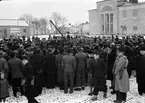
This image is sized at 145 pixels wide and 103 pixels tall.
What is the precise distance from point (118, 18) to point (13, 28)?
93.8 ft

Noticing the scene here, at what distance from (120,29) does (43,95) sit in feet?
165

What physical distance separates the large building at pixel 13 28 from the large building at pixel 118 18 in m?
19.8

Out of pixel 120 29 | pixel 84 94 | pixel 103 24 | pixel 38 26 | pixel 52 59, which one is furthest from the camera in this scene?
pixel 38 26

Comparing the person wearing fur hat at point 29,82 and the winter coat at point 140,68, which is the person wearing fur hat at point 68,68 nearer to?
the person wearing fur hat at point 29,82

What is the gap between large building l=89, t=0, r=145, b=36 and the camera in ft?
173

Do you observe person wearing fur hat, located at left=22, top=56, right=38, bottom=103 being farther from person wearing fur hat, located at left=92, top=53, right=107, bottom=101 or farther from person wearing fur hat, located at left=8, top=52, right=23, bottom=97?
person wearing fur hat, located at left=92, top=53, right=107, bottom=101

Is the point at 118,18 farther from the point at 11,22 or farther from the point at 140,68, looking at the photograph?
the point at 140,68

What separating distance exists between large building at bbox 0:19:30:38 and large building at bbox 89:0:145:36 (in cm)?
1982

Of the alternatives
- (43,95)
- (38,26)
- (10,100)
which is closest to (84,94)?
(43,95)

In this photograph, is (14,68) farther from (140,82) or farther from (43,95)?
(140,82)

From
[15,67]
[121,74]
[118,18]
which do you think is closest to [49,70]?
[15,67]

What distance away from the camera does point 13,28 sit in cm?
5888

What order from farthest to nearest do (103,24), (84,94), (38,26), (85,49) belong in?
1. (38,26)
2. (103,24)
3. (85,49)
4. (84,94)

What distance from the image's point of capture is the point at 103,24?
61469 mm
